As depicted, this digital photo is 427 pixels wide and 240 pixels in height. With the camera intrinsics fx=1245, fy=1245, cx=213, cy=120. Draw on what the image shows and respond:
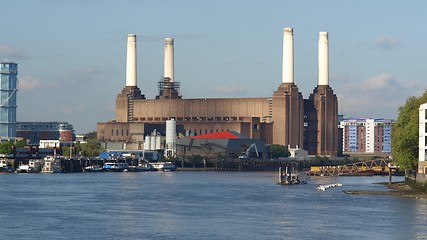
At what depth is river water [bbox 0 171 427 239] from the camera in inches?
2918

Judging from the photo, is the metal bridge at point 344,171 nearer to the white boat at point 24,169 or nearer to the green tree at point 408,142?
the white boat at point 24,169

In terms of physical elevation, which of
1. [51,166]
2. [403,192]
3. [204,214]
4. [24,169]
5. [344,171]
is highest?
[51,166]

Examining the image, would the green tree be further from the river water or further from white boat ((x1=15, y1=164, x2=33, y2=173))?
white boat ((x1=15, y1=164, x2=33, y2=173))

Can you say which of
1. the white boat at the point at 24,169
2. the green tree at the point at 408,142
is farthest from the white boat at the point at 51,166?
the green tree at the point at 408,142

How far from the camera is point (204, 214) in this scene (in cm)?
8812

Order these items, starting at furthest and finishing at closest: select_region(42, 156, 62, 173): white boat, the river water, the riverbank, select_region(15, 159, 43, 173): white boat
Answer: select_region(42, 156, 62, 173): white boat, select_region(15, 159, 43, 173): white boat, the riverbank, the river water

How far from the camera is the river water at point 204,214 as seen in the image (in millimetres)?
74125

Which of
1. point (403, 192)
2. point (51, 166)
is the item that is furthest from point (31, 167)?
point (403, 192)

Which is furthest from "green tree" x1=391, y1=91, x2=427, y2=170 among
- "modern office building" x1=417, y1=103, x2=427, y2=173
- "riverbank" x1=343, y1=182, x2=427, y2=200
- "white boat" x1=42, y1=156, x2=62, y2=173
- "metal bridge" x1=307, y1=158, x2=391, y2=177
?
"white boat" x1=42, y1=156, x2=62, y2=173

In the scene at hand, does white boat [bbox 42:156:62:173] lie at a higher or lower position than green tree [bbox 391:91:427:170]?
lower

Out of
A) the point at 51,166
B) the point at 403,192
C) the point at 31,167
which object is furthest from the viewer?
the point at 51,166

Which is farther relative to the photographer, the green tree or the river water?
the green tree

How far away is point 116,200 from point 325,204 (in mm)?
17940

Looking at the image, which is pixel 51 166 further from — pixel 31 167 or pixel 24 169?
pixel 24 169
